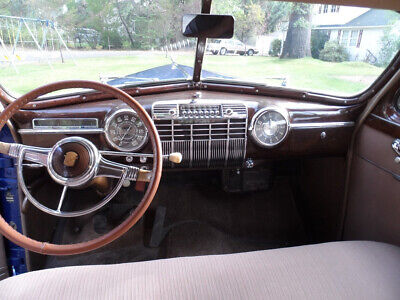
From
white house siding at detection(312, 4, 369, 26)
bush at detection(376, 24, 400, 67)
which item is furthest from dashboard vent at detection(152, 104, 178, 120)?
bush at detection(376, 24, 400, 67)

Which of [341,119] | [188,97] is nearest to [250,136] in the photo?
[188,97]

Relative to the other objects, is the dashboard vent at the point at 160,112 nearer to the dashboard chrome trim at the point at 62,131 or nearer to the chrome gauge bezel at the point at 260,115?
the dashboard chrome trim at the point at 62,131

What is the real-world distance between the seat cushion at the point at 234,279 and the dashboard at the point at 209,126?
0.89 m

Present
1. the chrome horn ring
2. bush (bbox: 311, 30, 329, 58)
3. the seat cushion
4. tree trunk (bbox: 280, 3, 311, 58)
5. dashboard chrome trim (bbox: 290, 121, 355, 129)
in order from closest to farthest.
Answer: the seat cushion, the chrome horn ring, tree trunk (bbox: 280, 3, 311, 58), bush (bbox: 311, 30, 329, 58), dashboard chrome trim (bbox: 290, 121, 355, 129)

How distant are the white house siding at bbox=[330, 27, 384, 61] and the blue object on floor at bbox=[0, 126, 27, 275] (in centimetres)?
219

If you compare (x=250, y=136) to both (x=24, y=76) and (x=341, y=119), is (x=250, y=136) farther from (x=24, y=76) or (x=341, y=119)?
(x=24, y=76)

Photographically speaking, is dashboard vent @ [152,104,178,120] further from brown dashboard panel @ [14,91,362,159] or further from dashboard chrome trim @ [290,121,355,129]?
dashboard chrome trim @ [290,121,355,129]

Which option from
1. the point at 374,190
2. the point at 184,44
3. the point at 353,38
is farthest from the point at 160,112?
the point at 374,190

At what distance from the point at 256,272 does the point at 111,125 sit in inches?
47.9

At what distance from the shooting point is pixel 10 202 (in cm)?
224

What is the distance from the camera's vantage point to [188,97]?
2.35 m

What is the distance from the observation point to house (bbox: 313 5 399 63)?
2.05 metres

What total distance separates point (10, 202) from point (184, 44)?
151 centimetres

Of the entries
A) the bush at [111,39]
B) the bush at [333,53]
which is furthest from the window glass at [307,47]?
the bush at [111,39]
